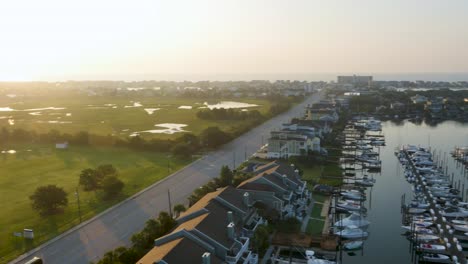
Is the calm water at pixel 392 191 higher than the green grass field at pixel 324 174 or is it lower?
lower

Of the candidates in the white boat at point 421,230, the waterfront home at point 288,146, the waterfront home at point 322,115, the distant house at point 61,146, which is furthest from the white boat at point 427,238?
the distant house at point 61,146

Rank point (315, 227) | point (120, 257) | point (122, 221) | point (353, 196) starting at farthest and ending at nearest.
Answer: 1. point (353, 196)
2. point (122, 221)
3. point (315, 227)
4. point (120, 257)

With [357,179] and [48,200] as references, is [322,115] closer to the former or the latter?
[357,179]

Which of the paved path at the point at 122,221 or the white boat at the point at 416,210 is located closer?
the paved path at the point at 122,221

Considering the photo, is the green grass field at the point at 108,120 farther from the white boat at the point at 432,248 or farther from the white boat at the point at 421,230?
the white boat at the point at 432,248

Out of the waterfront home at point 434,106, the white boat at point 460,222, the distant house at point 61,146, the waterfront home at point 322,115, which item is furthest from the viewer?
the waterfront home at point 434,106

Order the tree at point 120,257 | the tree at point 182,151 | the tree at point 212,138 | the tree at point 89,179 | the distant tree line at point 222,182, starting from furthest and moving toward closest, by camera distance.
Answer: the tree at point 212,138, the tree at point 182,151, the tree at point 89,179, the distant tree line at point 222,182, the tree at point 120,257

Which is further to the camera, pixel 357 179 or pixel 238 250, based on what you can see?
pixel 357 179

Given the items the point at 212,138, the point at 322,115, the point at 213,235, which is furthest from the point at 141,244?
the point at 322,115
